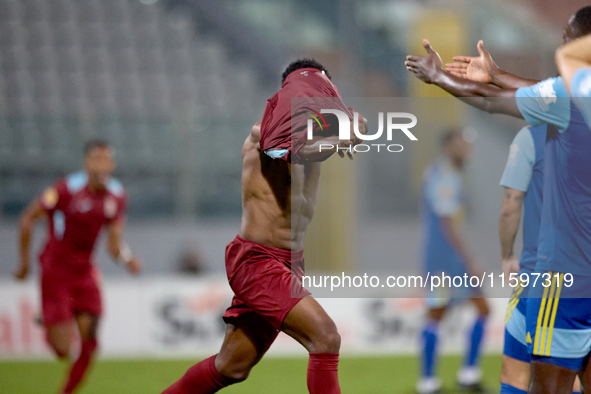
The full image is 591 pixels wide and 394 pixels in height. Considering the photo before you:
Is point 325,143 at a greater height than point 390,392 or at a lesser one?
greater

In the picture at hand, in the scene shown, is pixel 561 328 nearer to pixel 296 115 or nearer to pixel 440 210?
pixel 296 115

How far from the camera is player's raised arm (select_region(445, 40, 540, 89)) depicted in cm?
281

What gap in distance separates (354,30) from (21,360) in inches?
312

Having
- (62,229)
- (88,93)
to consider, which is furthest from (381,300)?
(88,93)

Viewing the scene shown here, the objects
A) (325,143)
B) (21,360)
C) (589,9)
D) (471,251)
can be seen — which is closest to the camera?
(589,9)

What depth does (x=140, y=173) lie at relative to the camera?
33.1 ft

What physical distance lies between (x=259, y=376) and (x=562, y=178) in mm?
4847

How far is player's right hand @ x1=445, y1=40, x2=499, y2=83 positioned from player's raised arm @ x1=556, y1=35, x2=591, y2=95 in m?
0.66

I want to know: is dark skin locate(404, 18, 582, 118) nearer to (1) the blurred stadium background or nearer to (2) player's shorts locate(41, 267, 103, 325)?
(1) the blurred stadium background

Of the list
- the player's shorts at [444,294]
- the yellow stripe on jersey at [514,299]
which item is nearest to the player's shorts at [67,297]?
the player's shorts at [444,294]

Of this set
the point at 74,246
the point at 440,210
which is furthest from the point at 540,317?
the point at 74,246

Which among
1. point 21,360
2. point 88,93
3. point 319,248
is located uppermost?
point 88,93

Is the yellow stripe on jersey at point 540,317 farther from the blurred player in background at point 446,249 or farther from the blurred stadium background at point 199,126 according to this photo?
the blurred player in background at point 446,249

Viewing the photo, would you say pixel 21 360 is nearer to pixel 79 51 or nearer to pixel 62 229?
pixel 62 229
